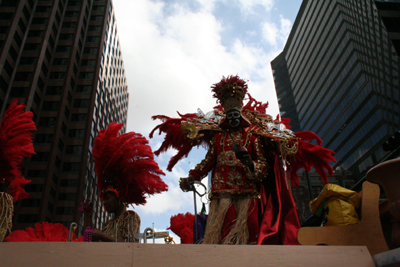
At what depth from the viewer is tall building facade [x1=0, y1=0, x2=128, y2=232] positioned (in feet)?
115

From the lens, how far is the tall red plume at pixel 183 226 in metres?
6.57

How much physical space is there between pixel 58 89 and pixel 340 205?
44.9 meters

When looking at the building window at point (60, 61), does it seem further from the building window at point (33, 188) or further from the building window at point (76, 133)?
the building window at point (33, 188)

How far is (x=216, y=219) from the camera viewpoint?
176 inches

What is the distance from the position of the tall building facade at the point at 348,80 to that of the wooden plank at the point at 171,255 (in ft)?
107

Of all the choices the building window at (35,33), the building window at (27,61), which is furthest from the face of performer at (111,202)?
the building window at (35,33)

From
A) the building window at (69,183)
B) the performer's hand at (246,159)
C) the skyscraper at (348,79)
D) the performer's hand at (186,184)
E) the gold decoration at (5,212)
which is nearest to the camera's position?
the gold decoration at (5,212)

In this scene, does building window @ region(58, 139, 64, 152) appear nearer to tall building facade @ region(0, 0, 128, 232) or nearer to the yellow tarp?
tall building facade @ region(0, 0, 128, 232)

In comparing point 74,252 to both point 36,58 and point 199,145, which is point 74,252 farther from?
point 36,58

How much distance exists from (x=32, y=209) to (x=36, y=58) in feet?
61.5

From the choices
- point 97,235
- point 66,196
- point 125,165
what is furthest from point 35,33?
point 97,235

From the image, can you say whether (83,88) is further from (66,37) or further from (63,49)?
(66,37)

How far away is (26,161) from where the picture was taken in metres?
36.3

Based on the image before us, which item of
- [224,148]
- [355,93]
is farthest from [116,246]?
[355,93]
